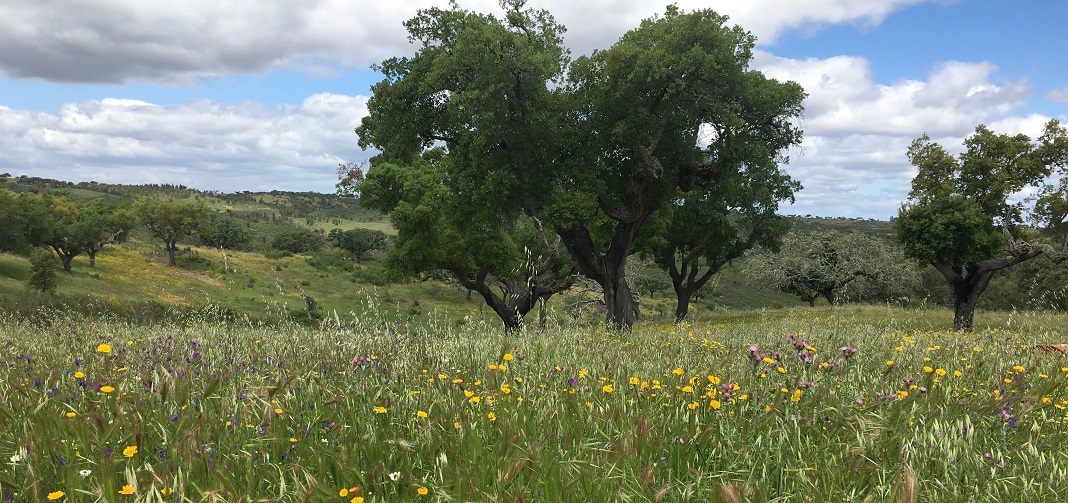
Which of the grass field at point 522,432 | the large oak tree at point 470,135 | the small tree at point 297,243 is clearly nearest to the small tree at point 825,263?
the large oak tree at point 470,135

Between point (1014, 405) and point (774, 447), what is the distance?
2163 mm

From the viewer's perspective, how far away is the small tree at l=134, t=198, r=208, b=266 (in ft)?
217

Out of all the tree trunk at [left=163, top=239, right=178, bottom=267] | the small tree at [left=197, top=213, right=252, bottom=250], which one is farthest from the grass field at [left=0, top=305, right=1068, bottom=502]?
the small tree at [left=197, top=213, right=252, bottom=250]

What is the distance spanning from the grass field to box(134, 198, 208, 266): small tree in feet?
234

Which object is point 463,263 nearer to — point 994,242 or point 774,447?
point 994,242

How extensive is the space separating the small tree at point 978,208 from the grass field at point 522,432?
61.2 ft

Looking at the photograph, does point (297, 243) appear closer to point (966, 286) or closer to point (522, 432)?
point (966, 286)

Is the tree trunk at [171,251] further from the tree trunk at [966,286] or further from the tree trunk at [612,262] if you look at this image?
the tree trunk at [966,286]

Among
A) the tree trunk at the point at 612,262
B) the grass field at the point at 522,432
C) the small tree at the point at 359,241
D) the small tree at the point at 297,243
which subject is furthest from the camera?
the small tree at the point at 359,241

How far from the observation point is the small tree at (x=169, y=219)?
217ft

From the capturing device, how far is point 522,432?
3117 millimetres

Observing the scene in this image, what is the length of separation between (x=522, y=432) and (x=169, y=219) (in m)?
75.9

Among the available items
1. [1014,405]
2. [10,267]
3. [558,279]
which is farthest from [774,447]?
[10,267]

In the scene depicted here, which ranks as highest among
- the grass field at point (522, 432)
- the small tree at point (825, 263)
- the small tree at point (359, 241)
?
the small tree at point (825, 263)
